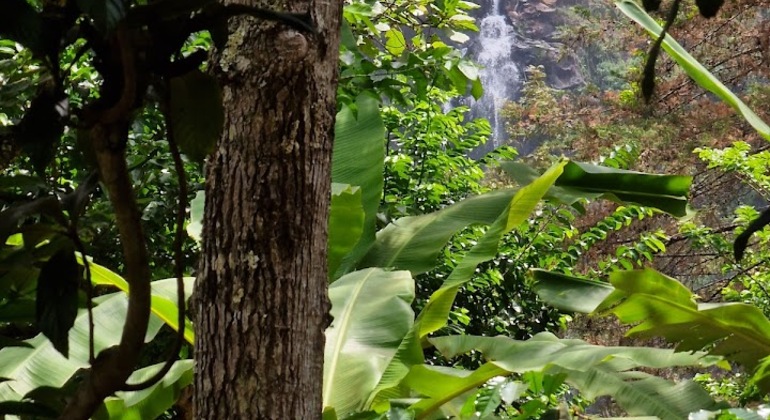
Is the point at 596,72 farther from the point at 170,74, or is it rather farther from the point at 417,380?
the point at 170,74

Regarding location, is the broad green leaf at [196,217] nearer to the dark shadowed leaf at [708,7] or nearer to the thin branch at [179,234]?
the thin branch at [179,234]

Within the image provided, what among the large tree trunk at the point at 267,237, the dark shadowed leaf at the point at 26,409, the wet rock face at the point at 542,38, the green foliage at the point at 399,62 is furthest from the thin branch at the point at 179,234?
the wet rock face at the point at 542,38

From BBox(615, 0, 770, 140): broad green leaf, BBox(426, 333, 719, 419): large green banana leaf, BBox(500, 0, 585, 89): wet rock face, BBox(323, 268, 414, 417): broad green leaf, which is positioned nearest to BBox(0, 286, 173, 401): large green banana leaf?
BBox(323, 268, 414, 417): broad green leaf

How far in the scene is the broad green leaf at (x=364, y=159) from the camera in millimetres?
2170

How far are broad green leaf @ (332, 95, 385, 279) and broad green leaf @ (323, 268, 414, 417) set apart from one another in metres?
0.30

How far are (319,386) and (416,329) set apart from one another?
27.6 inches

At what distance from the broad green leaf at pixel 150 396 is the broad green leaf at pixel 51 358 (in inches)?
3.6

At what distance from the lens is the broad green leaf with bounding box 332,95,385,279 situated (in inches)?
85.4

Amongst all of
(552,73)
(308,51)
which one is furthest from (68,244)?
(552,73)

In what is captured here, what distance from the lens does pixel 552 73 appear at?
692 inches

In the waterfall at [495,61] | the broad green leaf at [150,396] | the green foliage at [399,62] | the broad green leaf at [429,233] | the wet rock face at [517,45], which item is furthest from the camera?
the wet rock face at [517,45]

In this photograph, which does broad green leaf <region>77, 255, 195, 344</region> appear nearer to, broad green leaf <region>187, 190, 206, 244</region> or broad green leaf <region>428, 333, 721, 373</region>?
broad green leaf <region>187, 190, 206, 244</region>

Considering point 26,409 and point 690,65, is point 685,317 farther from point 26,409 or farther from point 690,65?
point 26,409

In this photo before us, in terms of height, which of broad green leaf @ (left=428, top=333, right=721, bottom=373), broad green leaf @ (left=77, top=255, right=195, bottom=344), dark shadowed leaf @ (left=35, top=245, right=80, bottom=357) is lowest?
broad green leaf @ (left=428, top=333, right=721, bottom=373)
